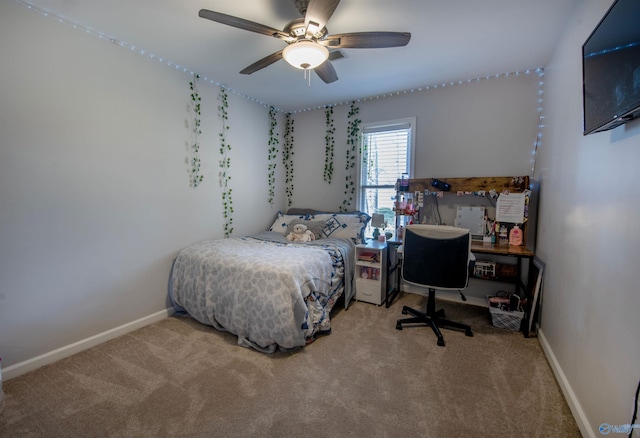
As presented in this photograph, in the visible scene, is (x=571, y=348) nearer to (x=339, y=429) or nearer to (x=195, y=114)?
(x=339, y=429)

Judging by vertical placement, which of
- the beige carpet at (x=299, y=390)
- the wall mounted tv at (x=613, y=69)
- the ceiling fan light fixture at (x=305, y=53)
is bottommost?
the beige carpet at (x=299, y=390)

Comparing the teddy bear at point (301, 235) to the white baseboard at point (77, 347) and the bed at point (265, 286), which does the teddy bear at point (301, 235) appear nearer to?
the bed at point (265, 286)

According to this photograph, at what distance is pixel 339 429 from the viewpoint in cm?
150

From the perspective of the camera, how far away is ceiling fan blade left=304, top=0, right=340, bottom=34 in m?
1.57

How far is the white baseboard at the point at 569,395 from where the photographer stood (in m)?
1.41

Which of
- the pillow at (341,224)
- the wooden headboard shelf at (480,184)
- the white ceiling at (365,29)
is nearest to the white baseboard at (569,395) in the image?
the wooden headboard shelf at (480,184)

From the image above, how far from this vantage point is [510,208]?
2816 mm

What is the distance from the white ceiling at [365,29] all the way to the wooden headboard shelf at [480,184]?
1116 millimetres

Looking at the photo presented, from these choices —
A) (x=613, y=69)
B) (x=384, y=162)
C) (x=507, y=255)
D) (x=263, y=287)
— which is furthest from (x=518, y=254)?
(x=263, y=287)

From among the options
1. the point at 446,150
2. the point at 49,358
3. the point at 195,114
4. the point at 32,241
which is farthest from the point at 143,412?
the point at 446,150

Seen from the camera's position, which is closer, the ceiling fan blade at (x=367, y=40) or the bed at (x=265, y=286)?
the ceiling fan blade at (x=367, y=40)

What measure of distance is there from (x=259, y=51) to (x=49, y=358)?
9.79ft

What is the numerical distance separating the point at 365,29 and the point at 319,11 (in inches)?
27.8

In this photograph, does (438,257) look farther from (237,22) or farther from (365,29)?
(237,22)
